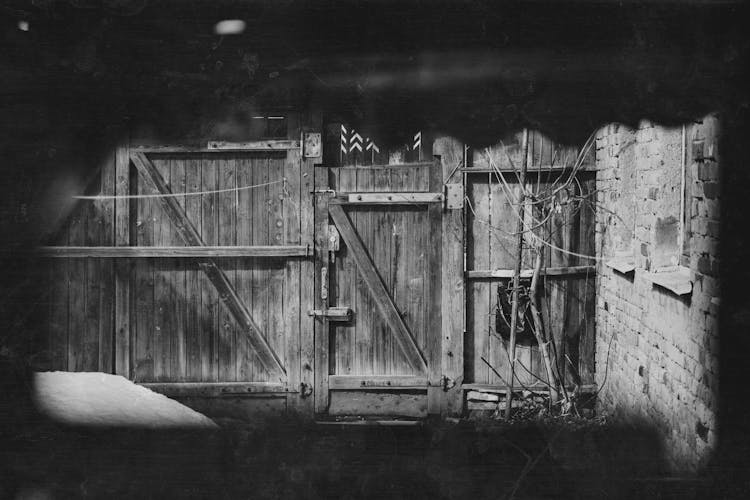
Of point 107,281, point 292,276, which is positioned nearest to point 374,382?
point 292,276

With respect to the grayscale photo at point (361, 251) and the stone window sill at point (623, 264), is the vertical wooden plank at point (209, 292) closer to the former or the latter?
the grayscale photo at point (361, 251)

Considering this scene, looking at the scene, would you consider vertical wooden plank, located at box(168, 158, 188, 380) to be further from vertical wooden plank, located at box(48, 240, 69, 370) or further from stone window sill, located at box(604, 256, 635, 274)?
stone window sill, located at box(604, 256, 635, 274)

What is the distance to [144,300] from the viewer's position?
516 cm

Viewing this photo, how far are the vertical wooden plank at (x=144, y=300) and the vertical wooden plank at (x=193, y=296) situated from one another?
271mm

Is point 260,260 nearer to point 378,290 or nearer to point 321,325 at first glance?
point 321,325

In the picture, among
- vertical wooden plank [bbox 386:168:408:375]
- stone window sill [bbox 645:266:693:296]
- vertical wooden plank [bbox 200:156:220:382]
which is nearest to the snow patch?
vertical wooden plank [bbox 200:156:220:382]

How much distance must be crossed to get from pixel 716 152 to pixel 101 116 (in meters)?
4.18

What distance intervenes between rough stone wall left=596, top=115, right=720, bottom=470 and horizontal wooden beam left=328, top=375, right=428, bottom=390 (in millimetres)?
1455

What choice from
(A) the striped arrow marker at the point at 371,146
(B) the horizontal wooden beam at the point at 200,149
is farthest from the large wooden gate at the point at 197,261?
(A) the striped arrow marker at the point at 371,146

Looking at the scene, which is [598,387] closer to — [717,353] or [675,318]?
[675,318]

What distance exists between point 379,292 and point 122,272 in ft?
6.60

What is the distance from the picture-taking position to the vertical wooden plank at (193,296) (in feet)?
17.0

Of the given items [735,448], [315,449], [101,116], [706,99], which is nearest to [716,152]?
[706,99]

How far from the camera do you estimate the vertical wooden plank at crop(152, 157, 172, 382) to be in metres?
5.17
